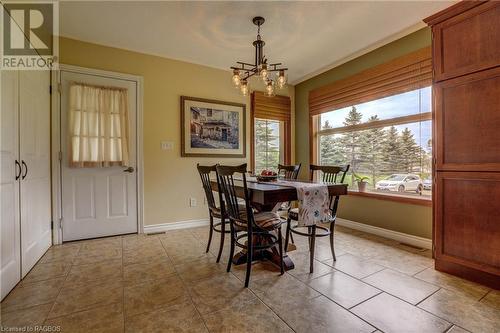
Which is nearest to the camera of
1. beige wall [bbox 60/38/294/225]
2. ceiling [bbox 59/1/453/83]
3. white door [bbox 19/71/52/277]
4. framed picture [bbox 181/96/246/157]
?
white door [bbox 19/71/52/277]

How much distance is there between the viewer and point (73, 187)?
9.32 feet

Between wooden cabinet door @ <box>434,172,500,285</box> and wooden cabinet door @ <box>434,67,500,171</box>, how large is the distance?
0.10 m

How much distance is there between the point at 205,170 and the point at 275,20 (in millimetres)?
1757

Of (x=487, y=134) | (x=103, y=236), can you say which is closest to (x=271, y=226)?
(x=487, y=134)

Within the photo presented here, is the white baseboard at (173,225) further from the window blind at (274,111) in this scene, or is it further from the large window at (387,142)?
the large window at (387,142)

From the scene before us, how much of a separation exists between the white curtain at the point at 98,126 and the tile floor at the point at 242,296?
3.60 feet

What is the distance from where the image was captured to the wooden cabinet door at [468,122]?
5.64 ft

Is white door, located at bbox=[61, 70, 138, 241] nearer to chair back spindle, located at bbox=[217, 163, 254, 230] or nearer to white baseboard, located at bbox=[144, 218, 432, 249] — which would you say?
white baseboard, located at bbox=[144, 218, 432, 249]

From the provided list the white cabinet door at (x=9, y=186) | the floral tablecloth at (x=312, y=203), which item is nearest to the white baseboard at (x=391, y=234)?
the floral tablecloth at (x=312, y=203)

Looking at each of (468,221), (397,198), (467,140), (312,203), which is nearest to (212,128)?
(312,203)

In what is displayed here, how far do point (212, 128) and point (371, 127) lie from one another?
7.52 ft

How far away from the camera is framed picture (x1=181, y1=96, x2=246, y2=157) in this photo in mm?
3461

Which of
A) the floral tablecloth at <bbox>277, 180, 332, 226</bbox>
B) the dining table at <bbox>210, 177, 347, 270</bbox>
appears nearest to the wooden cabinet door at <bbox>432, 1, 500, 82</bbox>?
the dining table at <bbox>210, 177, 347, 270</bbox>

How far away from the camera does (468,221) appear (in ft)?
6.10
